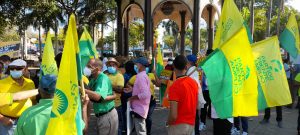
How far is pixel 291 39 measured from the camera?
7324 millimetres

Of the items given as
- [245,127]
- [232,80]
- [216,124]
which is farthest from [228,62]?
[245,127]

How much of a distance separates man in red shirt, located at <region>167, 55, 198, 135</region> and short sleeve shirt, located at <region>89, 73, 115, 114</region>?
0.93 m

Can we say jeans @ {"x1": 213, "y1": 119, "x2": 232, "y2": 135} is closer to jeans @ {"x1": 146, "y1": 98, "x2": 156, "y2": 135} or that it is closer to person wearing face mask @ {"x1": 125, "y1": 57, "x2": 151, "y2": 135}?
person wearing face mask @ {"x1": 125, "y1": 57, "x2": 151, "y2": 135}

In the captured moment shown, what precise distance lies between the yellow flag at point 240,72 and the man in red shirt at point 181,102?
0.51 m

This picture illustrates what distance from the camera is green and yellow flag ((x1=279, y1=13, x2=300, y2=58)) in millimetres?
7236

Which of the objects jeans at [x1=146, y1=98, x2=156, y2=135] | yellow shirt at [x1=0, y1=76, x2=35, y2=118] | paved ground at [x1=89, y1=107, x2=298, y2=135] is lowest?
paved ground at [x1=89, y1=107, x2=298, y2=135]

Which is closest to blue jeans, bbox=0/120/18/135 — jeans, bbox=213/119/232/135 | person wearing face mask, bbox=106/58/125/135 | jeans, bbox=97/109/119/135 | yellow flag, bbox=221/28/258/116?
jeans, bbox=97/109/119/135

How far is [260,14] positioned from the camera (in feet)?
130

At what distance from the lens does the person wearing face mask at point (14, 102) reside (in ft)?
16.2

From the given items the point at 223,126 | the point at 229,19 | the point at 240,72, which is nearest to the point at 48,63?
the point at 240,72

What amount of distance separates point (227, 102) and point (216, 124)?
187cm

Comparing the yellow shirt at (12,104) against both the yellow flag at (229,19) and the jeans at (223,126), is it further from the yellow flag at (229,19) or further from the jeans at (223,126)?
the jeans at (223,126)

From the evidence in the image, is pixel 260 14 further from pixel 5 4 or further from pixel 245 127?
pixel 245 127

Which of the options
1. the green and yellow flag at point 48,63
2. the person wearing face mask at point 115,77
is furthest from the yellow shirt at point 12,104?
the person wearing face mask at point 115,77
